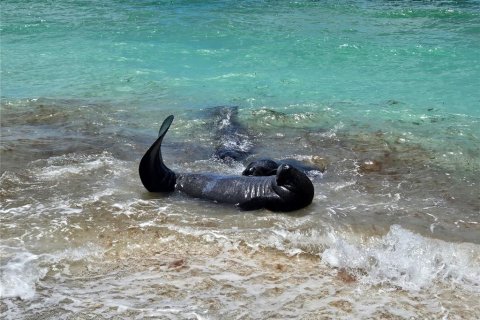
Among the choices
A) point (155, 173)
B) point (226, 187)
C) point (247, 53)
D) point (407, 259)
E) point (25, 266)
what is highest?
point (247, 53)

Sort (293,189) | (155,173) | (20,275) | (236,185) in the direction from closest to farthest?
(20,275), (293,189), (236,185), (155,173)

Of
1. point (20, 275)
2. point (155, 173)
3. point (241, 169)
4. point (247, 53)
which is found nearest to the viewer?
point (20, 275)

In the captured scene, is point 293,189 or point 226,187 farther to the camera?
point 226,187

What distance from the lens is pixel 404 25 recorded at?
18484 mm

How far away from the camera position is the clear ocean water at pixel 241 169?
4.78 metres

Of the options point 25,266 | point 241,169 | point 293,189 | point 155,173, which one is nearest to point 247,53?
point 241,169

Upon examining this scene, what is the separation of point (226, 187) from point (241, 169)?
4.03 ft

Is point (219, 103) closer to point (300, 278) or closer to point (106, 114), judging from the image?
point (106, 114)

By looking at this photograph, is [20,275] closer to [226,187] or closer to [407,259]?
[226,187]

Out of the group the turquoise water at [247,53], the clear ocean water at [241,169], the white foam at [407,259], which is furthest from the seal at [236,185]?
the turquoise water at [247,53]

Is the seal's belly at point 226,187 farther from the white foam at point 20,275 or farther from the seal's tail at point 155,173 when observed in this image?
the white foam at point 20,275

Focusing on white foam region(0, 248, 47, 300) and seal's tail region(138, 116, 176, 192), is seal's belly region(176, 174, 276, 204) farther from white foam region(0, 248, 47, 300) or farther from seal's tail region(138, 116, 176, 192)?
white foam region(0, 248, 47, 300)

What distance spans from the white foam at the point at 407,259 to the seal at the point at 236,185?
0.66 meters

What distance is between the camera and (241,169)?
7801 mm
